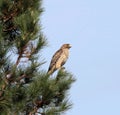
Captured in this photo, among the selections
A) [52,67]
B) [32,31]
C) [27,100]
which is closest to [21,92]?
[27,100]

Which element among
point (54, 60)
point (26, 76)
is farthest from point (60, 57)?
point (26, 76)

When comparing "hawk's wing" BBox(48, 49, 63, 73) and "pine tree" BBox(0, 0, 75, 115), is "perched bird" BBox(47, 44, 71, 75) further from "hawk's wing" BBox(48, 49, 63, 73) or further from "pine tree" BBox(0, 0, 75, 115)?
"pine tree" BBox(0, 0, 75, 115)

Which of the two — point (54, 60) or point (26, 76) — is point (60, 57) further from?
point (26, 76)

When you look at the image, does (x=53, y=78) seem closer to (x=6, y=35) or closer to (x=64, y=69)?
(x=64, y=69)

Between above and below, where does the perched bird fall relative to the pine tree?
above

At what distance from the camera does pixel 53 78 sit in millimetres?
12227

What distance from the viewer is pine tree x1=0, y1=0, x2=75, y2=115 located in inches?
468

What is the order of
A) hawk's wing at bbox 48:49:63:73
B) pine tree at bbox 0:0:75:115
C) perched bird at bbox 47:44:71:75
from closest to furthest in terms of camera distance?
pine tree at bbox 0:0:75:115
hawk's wing at bbox 48:49:63:73
perched bird at bbox 47:44:71:75

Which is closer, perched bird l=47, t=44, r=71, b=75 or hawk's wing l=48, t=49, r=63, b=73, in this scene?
hawk's wing l=48, t=49, r=63, b=73

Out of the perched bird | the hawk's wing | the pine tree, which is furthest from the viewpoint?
the perched bird

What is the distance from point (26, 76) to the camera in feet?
40.2

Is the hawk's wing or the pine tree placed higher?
the hawk's wing

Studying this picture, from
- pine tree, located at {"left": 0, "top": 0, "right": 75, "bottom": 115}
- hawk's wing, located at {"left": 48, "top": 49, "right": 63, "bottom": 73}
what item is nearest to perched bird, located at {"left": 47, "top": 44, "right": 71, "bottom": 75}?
hawk's wing, located at {"left": 48, "top": 49, "right": 63, "bottom": 73}

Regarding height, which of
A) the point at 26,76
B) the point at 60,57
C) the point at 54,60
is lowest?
the point at 26,76
